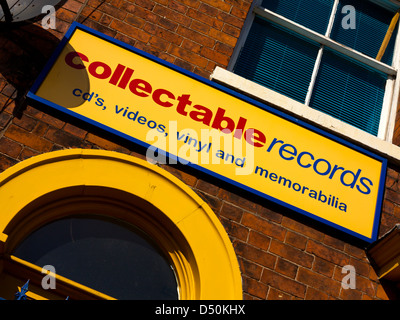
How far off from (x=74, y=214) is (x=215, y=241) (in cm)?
118

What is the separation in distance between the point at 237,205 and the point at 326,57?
7.94 ft

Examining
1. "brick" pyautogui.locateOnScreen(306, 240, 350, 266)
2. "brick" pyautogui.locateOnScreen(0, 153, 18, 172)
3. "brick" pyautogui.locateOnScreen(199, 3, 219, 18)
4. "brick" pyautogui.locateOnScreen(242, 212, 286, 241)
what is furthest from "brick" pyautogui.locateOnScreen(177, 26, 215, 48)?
"brick" pyautogui.locateOnScreen(306, 240, 350, 266)

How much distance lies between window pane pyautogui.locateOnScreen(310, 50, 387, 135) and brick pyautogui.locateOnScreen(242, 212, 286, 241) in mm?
1659

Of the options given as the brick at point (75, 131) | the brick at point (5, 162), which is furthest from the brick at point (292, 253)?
the brick at point (5, 162)

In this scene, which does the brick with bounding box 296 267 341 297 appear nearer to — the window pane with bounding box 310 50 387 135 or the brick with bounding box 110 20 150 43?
the window pane with bounding box 310 50 387 135

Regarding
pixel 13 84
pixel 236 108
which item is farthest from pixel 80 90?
pixel 236 108

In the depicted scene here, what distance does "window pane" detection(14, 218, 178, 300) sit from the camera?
11.5 ft

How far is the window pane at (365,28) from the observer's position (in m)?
5.48

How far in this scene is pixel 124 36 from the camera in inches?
172

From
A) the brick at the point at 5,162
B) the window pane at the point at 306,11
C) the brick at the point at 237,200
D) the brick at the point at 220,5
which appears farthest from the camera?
the window pane at the point at 306,11

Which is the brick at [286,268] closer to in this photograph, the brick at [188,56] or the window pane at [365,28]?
the brick at [188,56]

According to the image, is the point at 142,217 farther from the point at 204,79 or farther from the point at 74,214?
the point at 204,79

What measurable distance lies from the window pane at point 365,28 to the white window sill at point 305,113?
1423mm
